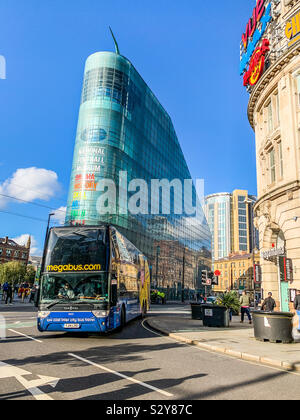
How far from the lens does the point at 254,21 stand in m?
24.9

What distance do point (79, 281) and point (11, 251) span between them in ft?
359

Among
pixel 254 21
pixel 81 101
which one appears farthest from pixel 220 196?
pixel 254 21

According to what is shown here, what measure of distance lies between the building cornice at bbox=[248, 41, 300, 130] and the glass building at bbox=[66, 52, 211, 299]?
3594cm

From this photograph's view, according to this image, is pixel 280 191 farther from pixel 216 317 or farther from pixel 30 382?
pixel 30 382

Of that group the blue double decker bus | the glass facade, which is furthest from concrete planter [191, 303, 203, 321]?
the glass facade

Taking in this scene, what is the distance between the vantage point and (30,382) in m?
5.46

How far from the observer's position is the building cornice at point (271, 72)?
736 inches

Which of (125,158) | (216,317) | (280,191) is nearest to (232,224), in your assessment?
(125,158)

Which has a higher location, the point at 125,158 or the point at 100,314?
the point at 125,158

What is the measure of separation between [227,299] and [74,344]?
11856 mm

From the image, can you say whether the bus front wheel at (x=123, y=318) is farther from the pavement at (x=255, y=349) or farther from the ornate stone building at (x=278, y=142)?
the ornate stone building at (x=278, y=142)

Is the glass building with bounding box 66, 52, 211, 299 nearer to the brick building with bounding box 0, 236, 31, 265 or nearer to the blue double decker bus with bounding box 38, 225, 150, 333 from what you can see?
the blue double decker bus with bounding box 38, 225, 150, 333

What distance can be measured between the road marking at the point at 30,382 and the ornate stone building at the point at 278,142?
13783mm
